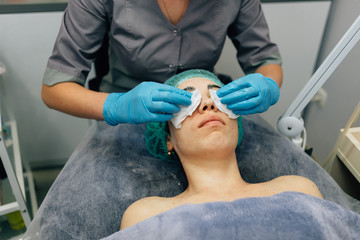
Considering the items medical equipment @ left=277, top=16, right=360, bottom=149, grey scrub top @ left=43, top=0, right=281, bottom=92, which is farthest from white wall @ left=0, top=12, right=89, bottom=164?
medical equipment @ left=277, top=16, right=360, bottom=149

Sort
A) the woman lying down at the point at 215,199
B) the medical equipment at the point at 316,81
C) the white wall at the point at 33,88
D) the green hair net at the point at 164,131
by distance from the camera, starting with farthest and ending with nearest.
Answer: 1. the white wall at the point at 33,88
2. the green hair net at the point at 164,131
3. the medical equipment at the point at 316,81
4. the woman lying down at the point at 215,199

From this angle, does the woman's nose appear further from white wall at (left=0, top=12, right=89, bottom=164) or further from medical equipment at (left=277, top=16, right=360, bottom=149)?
white wall at (left=0, top=12, right=89, bottom=164)

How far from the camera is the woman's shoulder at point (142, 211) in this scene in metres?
0.92

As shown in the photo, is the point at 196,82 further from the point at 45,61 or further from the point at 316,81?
the point at 45,61

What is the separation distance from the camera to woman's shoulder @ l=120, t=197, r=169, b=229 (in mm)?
921

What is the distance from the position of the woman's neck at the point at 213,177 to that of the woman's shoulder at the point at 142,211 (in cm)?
12

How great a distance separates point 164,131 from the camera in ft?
3.81

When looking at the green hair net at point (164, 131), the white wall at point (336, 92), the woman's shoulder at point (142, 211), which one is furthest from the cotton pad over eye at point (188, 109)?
the white wall at point (336, 92)

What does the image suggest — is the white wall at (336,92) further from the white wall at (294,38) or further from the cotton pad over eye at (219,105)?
the cotton pad over eye at (219,105)

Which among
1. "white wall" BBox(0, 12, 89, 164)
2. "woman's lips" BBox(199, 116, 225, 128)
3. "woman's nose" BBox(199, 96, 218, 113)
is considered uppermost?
"woman's nose" BBox(199, 96, 218, 113)

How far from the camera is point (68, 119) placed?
188cm

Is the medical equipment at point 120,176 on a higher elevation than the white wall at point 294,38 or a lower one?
lower

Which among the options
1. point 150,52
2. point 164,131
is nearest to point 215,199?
point 164,131

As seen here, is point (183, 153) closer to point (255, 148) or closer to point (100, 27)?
point (255, 148)
